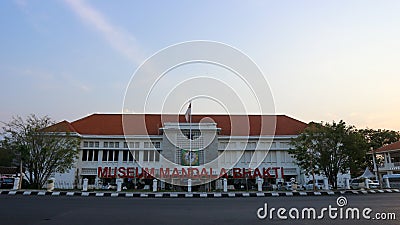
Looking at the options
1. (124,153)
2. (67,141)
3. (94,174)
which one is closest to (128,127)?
(124,153)

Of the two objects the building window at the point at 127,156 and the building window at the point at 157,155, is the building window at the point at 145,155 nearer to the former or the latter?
the building window at the point at 157,155

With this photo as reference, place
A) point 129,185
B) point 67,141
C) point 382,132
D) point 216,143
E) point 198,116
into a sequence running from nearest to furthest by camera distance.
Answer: point 67,141, point 129,185, point 216,143, point 198,116, point 382,132

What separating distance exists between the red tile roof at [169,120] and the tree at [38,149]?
35.3 ft

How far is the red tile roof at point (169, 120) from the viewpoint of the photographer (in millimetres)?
35625

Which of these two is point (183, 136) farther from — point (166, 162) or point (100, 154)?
point (100, 154)

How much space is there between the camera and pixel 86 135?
1356 inches

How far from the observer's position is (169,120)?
1401 inches

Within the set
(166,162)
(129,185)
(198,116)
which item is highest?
(198,116)

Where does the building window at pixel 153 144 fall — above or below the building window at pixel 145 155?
above

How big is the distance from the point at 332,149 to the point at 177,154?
50.7 ft

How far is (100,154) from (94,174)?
2.15m

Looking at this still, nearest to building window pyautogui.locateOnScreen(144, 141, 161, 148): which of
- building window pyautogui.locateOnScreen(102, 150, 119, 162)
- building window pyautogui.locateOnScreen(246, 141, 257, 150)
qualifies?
building window pyautogui.locateOnScreen(102, 150, 119, 162)

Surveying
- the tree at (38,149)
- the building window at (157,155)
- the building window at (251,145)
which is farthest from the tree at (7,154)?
the building window at (251,145)

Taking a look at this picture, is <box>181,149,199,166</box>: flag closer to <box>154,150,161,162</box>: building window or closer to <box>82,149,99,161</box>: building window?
<box>154,150,161,162</box>: building window
